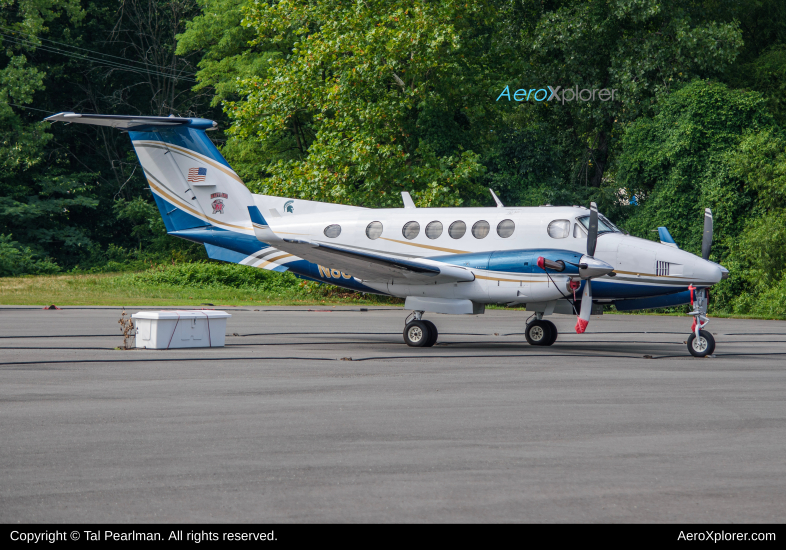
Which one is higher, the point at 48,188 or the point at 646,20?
the point at 646,20

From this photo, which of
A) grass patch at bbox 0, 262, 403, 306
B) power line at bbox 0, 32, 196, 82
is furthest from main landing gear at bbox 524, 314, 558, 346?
power line at bbox 0, 32, 196, 82

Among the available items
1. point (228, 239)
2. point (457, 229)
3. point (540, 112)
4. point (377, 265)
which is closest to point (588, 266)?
point (457, 229)

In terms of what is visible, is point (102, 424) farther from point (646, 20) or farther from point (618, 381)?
point (646, 20)

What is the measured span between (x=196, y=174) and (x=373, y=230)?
4.61 meters

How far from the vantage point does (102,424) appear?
7.42 m

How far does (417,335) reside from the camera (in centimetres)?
1561

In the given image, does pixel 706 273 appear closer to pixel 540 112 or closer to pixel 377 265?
pixel 377 265

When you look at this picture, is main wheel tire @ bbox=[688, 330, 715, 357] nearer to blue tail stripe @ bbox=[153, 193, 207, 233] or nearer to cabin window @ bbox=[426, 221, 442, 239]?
cabin window @ bbox=[426, 221, 442, 239]

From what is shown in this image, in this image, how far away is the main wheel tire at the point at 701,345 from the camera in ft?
46.5

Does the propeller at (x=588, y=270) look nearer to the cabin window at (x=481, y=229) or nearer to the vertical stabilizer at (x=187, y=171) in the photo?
the cabin window at (x=481, y=229)

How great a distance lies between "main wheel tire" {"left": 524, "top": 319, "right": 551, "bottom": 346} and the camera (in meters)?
16.2
